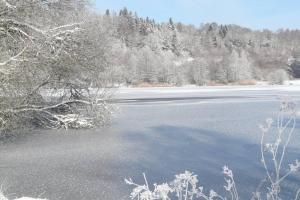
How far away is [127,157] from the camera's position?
12.0 metres

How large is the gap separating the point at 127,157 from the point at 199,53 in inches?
3745

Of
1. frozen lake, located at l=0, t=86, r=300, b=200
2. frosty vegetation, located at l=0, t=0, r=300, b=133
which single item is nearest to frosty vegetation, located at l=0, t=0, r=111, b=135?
frosty vegetation, located at l=0, t=0, r=300, b=133

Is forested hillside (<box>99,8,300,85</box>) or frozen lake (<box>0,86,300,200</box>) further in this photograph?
forested hillside (<box>99,8,300,85</box>)

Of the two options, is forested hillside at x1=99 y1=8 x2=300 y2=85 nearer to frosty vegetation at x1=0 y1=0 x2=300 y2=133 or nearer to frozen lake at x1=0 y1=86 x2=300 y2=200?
frosty vegetation at x1=0 y1=0 x2=300 y2=133

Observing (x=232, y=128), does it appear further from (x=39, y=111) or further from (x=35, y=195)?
(x=35, y=195)

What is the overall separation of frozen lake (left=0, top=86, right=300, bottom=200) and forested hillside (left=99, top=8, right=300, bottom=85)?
13.0 ft

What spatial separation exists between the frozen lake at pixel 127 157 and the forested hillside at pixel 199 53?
3.97 meters

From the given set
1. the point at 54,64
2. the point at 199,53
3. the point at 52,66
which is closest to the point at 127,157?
the point at 54,64

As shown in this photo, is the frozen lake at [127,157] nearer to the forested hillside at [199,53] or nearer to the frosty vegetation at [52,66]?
the frosty vegetation at [52,66]

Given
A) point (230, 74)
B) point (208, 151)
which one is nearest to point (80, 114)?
point (208, 151)

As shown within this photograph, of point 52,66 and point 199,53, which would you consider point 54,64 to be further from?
point 199,53

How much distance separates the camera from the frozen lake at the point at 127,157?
9086 millimetres

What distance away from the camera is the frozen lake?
9086 mm

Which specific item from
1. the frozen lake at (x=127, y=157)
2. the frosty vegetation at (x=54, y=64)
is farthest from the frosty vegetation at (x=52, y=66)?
the frozen lake at (x=127, y=157)
